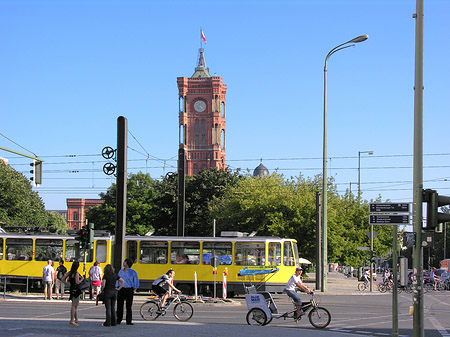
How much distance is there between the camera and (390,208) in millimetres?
13672

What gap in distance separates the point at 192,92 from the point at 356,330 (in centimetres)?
13383

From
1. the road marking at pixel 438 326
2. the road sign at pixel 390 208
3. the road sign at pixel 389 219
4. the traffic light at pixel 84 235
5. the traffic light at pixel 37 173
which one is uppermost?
the traffic light at pixel 37 173

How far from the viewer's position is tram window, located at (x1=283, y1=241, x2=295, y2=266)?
32750mm

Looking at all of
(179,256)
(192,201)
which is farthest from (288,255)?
(192,201)

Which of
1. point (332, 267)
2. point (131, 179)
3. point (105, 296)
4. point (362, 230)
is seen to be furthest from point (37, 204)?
point (105, 296)

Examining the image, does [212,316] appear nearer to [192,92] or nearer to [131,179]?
[131,179]

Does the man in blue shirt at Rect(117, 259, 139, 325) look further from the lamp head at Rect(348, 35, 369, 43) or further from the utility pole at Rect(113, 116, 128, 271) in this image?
the lamp head at Rect(348, 35, 369, 43)

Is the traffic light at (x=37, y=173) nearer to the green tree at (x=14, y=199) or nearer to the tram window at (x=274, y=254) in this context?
the tram window at (x=274, y=254)

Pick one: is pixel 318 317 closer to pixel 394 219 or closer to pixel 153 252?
pixel 394 219

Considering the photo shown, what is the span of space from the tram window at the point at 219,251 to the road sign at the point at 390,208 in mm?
19239

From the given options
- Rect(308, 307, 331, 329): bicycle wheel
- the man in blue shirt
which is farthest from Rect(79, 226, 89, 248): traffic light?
Rect(308, 307, 331, 329): bicycle wheel

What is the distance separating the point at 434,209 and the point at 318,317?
6348mm

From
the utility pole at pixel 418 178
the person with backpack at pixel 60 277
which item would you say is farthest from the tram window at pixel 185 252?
the utility pole at pixel 418 178

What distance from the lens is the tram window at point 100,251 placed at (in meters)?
33.6
